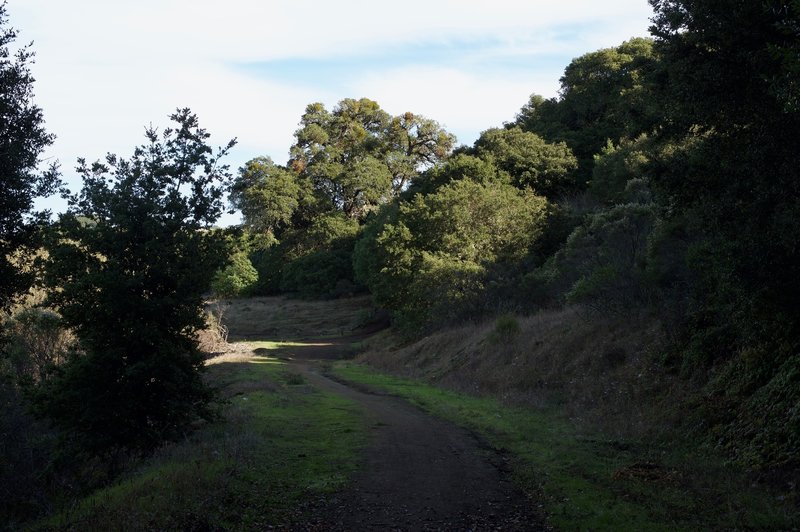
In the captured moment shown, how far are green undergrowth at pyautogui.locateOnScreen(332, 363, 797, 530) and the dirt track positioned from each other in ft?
1.44

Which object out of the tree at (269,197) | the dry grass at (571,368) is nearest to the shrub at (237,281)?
the tree at (269,197)

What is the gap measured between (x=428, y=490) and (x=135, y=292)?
25.9ft

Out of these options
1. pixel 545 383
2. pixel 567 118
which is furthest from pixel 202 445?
pixel 567 118

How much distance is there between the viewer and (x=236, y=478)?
9531 mm

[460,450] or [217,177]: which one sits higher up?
[217,177]

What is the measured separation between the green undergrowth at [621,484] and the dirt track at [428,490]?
1.44 ft

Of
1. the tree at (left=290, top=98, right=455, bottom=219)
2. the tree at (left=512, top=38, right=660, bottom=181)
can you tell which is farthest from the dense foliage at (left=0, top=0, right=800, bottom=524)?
the tree at (left=290, top=98, right=455, bottom=219)

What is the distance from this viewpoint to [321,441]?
44.2ft

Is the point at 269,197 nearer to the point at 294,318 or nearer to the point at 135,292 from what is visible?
the point at 294,318

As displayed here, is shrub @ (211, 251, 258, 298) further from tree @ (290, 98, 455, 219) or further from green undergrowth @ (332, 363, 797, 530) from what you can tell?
green undergrowth @ (332, 363, 797, 530)

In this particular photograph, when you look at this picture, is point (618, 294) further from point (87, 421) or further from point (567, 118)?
point (567, 118)

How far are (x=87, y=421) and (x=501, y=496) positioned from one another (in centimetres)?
888

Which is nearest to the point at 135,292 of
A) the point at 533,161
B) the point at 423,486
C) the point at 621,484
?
the point at 423,486

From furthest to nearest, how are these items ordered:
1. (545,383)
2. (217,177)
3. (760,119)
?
(545,383), (217,177), (760,119)
